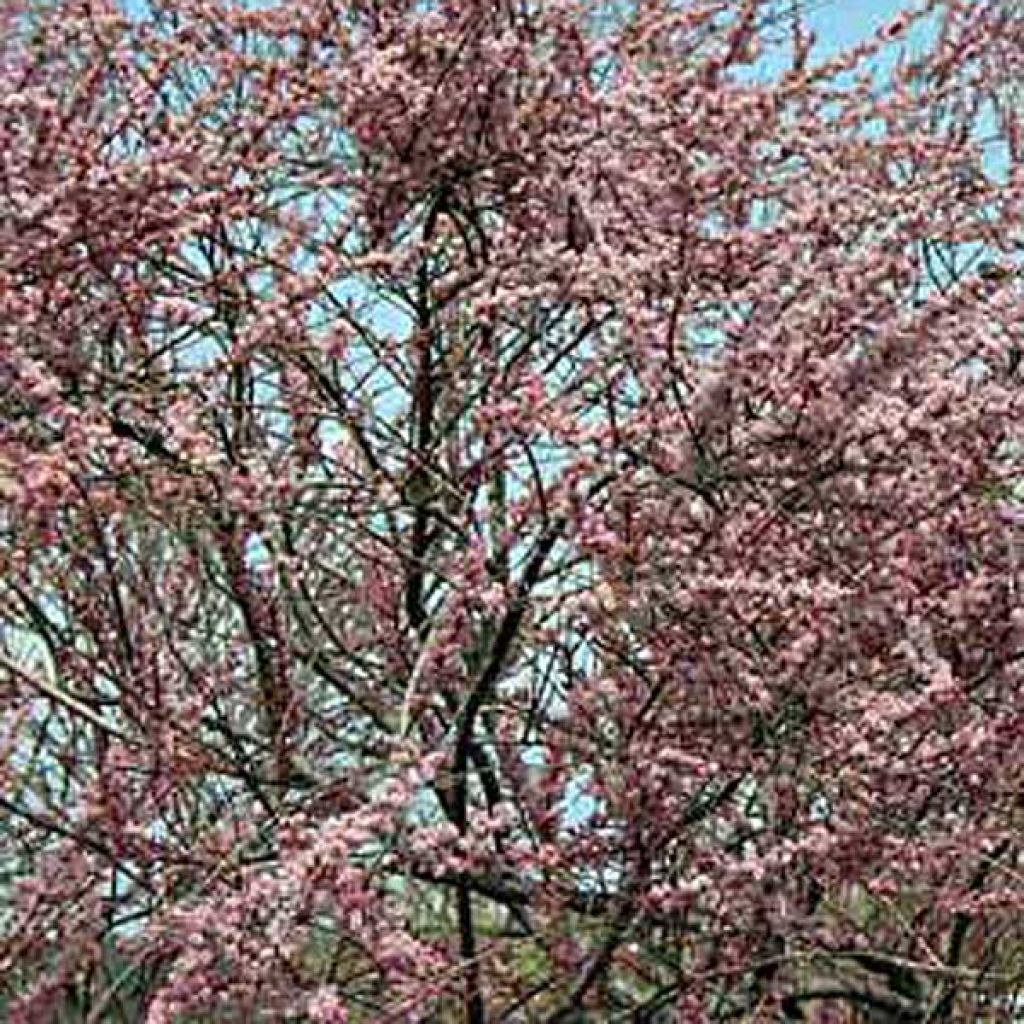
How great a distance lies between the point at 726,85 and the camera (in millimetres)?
5566

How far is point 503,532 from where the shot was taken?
444 centimetres

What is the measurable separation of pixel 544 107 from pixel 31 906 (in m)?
2.49

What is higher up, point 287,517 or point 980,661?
point 287,517

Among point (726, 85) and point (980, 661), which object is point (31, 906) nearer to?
point (980, 661)

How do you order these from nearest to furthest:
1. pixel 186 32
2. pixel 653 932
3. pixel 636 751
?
1. pixel 636 751
2. pixel 653 932
3. pixel 186 32

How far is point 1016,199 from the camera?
547 cm

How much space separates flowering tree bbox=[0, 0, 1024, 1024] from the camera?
4.01 m

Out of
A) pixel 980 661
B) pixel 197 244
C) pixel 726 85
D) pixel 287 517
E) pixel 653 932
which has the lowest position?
pixel 653 932

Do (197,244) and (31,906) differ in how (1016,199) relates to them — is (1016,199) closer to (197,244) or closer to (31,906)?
(197,244)

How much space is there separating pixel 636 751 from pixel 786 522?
597 mm

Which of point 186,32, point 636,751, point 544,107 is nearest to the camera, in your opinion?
point 636,751

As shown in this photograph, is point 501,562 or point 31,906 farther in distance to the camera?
point 31,906

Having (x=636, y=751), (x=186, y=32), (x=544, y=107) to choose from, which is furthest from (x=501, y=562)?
(x=186, y=32)

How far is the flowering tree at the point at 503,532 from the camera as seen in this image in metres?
4.01
